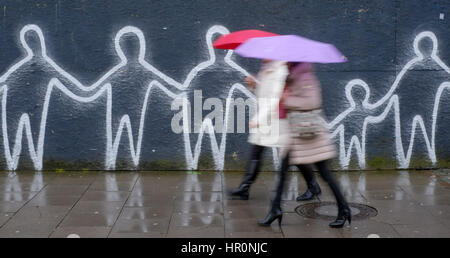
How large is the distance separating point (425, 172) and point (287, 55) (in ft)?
12.0

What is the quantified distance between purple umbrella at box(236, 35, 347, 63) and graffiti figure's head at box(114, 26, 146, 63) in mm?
2635

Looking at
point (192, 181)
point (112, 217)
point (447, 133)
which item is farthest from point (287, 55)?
point (447, 133)

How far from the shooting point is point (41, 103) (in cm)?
708

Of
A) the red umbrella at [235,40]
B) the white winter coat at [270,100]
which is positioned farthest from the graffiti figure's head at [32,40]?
the white winter coat at [270,100]

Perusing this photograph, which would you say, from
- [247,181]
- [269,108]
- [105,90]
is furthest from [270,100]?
[105,90]

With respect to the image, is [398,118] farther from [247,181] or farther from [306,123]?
[306,123]

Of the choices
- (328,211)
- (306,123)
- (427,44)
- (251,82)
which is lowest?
(328,211)

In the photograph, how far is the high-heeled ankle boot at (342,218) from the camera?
4922mm

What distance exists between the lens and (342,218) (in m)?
5.00

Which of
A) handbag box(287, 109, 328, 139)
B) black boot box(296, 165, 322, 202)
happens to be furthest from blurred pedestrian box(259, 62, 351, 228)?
black boot box(296, 165, 322, 202)

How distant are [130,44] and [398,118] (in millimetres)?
3480

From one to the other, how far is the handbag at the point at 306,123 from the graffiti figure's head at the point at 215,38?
2.47m

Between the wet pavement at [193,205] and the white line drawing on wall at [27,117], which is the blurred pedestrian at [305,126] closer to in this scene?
the wet pavement at [193,205]

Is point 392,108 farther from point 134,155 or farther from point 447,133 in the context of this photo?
point 134,155
